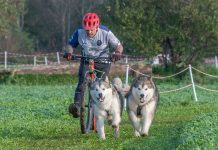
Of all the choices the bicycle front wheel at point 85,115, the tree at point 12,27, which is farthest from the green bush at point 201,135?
the tree at point 12,27

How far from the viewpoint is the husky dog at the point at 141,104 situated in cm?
1237

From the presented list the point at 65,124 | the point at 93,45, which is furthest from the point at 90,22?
the point at 65,124

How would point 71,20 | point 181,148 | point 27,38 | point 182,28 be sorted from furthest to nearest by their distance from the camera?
point 71,20, point 27,38, point 182,28, point 181,148

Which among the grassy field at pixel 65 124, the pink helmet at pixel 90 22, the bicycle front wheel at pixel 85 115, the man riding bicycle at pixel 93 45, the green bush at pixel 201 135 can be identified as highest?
the pink helmet at pixel 90 22

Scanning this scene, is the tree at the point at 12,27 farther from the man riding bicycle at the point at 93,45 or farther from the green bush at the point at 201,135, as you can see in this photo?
the green bush at the point at 201,135

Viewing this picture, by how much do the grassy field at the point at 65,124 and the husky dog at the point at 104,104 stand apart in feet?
0.94

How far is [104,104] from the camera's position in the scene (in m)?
12.2

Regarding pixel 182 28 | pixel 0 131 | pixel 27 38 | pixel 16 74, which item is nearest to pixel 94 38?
pixel 0 131

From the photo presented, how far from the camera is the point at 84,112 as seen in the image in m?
13.5

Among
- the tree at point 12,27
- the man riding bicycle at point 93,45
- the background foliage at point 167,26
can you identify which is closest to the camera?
the man riding bicycle at point 93,45

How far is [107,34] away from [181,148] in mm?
4743

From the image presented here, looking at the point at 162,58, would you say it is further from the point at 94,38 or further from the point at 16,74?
the point at 94,38

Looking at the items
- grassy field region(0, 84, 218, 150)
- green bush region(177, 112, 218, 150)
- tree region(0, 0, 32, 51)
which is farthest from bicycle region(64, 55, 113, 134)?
tree region(0, 0, 32, 51)

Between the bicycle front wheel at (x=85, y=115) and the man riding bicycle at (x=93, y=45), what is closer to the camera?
the man riding bicycle at (x=93, y=45)
